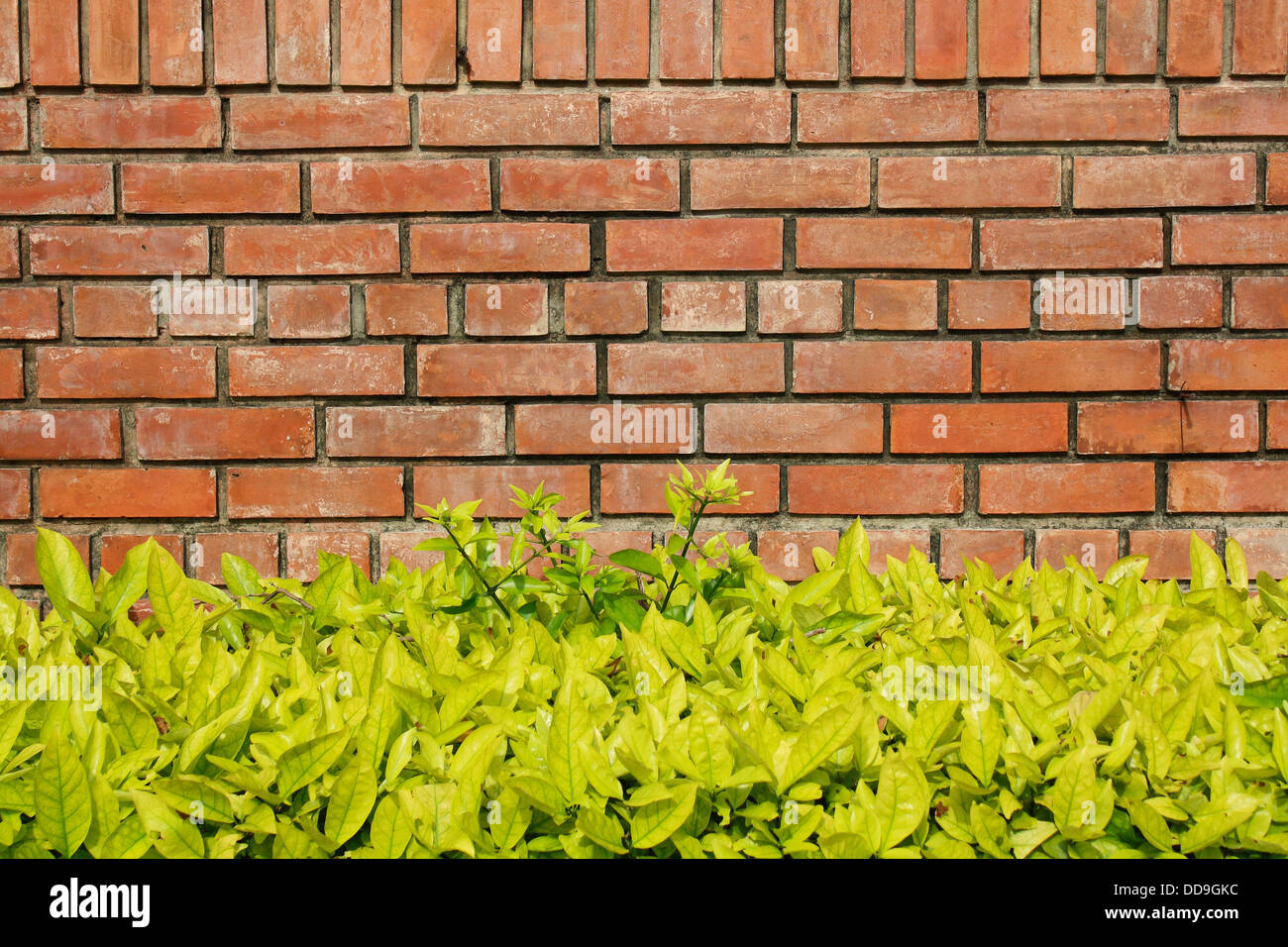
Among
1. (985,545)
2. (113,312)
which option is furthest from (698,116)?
(113,312)

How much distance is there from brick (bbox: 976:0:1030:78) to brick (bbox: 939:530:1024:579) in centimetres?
104

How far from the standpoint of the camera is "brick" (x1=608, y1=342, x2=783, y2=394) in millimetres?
2031

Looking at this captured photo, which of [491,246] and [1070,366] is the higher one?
[491,246]

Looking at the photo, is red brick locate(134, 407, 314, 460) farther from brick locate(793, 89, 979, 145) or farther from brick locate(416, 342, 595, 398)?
brick locate(793, 89, 979, 145)

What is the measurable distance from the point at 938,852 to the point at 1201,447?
5.45ft

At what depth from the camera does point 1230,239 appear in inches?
79.7

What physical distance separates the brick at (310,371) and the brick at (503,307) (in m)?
0.24

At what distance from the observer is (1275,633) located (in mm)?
1139

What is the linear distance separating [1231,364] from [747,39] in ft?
4.38

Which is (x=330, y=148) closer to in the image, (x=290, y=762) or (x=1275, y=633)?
(x=290, y=762)

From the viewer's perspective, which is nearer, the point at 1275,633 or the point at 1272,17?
the point at 1275,633

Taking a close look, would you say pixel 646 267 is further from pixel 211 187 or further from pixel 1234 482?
pixel 1234 482
